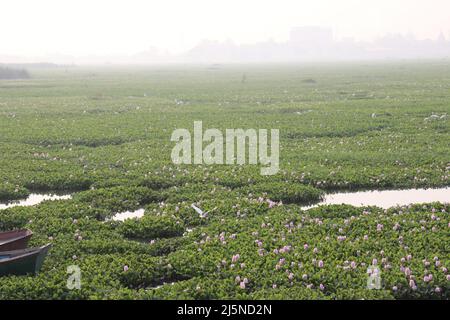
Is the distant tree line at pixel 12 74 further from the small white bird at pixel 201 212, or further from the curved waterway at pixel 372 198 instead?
the small white bird at pixel 201 212

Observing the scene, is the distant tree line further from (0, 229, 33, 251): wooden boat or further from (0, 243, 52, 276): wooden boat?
(0, 243, 52, 276): wooden boat

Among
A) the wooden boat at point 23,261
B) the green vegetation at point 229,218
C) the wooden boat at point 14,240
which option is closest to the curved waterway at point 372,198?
the green vegetation at point 229,218

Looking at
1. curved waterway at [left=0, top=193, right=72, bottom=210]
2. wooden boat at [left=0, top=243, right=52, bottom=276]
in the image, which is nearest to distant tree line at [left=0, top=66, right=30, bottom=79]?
curved waterway at [left=0, top=193, right=72, bottom=210]

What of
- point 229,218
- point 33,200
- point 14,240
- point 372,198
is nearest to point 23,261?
point 14,240

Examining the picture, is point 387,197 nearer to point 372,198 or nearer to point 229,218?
point 372,198
